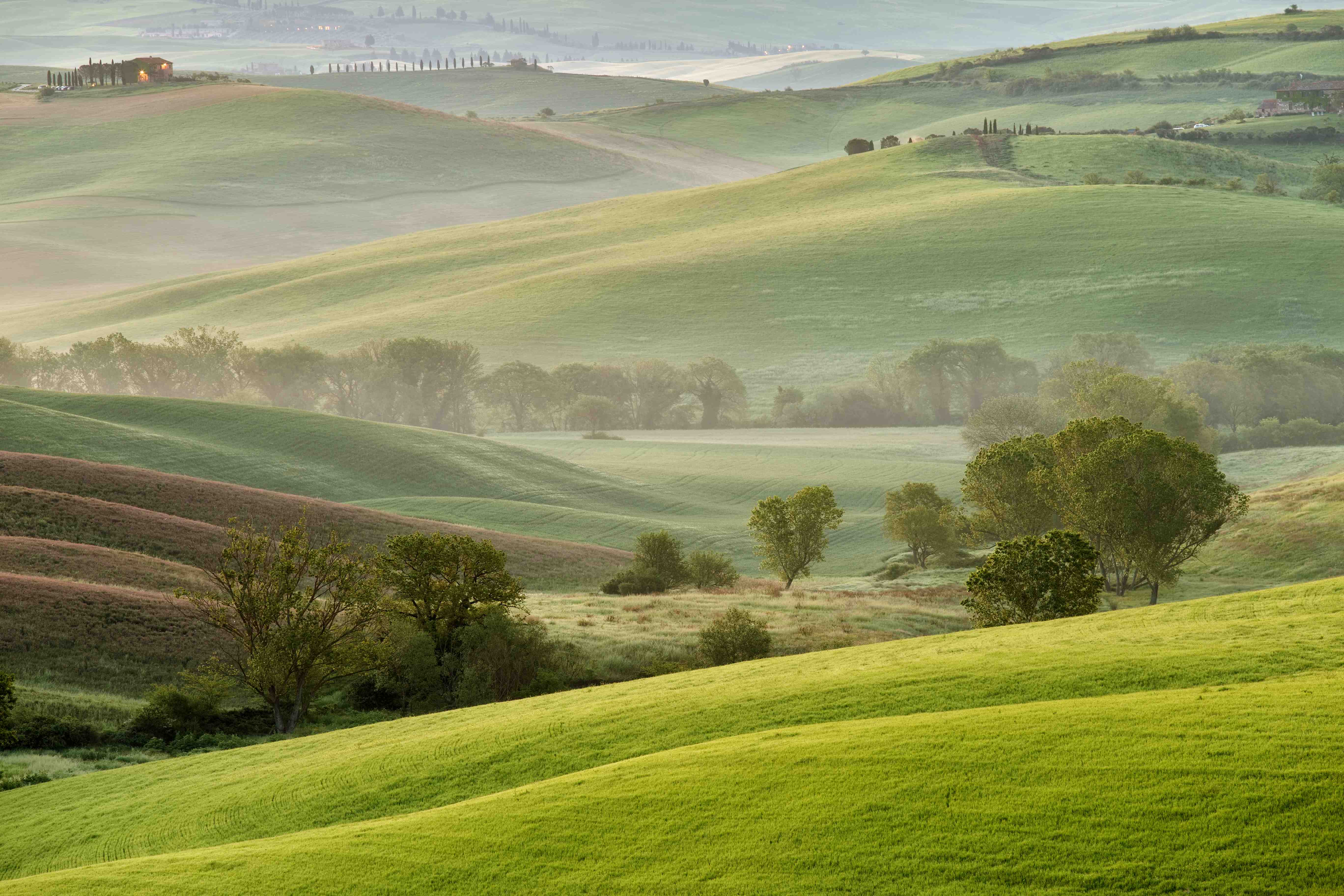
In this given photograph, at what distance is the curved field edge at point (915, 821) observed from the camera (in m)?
12.3

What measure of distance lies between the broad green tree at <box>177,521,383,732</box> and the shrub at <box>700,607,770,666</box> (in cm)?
964

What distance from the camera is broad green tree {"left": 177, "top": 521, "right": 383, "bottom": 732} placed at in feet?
105

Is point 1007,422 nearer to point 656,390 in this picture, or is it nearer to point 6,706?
point 656,390

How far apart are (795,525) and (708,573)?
450 cm

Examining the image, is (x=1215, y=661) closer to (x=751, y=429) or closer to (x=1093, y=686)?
(x=1093, y=686)

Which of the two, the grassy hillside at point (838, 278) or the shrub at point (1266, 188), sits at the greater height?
the shrub at point (1266, 188)

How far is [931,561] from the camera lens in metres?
58.7

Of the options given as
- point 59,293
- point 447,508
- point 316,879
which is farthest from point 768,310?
point 316,879

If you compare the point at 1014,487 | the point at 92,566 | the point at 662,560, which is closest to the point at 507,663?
the point at 92,566

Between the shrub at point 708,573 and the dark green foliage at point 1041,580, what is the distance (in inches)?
758

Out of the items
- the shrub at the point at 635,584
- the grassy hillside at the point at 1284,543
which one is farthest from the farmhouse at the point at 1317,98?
the shrub at the point at 635,584

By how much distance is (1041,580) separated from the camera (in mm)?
34250

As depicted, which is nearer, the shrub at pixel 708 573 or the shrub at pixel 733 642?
the shrub at pixel 733 642

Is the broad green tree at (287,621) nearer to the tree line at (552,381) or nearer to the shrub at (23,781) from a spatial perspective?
the shrub at (23,781)
